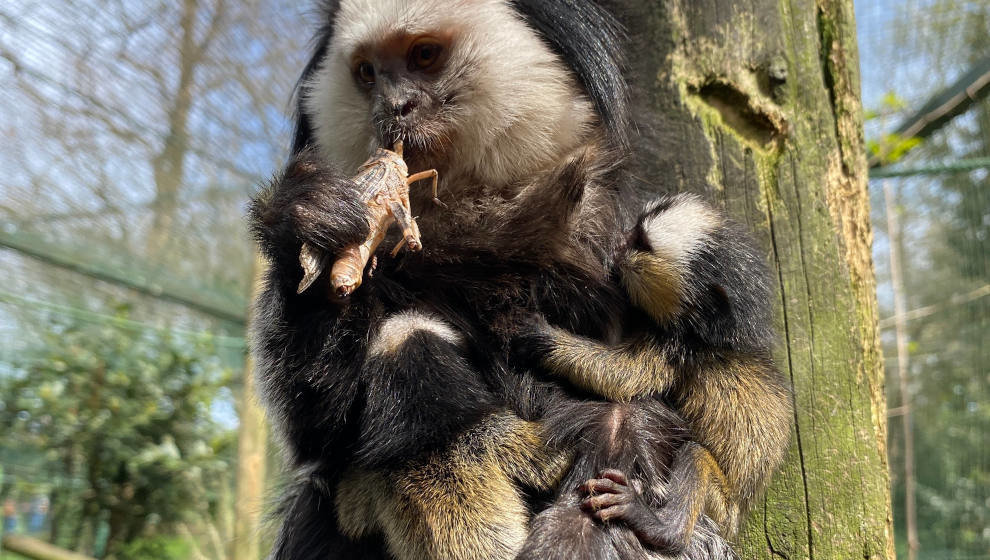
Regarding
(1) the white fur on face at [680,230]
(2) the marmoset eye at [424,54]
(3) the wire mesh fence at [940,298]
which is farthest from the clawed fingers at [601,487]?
(3) the wire mesh fence at [940,298]

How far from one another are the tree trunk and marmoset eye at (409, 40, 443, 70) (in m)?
0.70

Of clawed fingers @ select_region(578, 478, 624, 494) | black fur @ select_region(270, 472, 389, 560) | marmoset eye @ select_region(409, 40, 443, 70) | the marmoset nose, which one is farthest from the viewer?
marmoset eye @ select_region(409, 40, 443, 70)

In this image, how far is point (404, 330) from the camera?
2008 mm

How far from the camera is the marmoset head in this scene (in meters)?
2.30

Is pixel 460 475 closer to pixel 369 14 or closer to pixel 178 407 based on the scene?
pixel 369 14

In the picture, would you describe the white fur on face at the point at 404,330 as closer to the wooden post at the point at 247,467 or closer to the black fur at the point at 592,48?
the black fur at the point at 592,48

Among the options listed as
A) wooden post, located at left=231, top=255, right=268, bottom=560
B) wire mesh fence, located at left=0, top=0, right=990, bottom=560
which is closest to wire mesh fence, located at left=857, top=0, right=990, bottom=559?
wire mesh fence, located at left=0, top=0, right=990, bottom=560

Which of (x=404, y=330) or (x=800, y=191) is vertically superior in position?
(x=800, y=191)

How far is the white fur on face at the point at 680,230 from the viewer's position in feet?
6.56

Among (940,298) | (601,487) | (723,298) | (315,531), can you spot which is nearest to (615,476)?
(601,487)

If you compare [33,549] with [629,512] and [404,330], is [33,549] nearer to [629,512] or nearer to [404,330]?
[404,330]

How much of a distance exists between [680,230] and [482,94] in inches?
29.6

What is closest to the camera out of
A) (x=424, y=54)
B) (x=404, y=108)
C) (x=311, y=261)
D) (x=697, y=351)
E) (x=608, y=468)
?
(x=311, y=261)

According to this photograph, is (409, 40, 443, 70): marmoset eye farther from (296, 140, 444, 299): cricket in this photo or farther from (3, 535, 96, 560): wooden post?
(3, 535, 96, 560): wooden post
